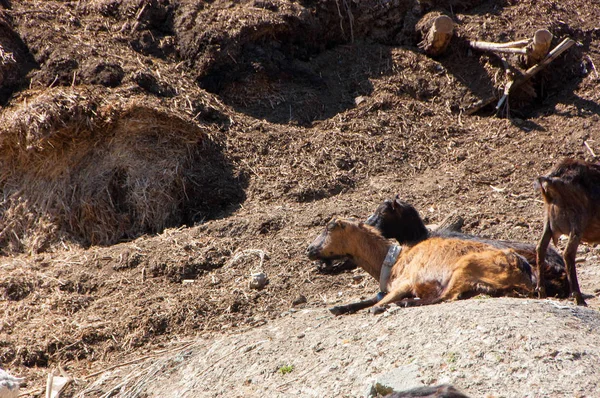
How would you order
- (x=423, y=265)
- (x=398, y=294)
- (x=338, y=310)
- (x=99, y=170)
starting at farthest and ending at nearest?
(x=99, y=170) → (x=423, y=265) → (x=398, y=294) → (x=338, y=310)

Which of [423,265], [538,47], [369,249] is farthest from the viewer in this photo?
[538,47]

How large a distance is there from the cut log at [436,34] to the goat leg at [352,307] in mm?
5970

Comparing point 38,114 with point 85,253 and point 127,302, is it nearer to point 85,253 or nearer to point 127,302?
point 85,253

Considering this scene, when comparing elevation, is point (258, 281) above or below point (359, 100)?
below

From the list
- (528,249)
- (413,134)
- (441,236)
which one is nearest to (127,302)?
(441,236)

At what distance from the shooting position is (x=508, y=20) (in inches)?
471

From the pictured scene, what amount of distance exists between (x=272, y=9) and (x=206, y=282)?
5401mm

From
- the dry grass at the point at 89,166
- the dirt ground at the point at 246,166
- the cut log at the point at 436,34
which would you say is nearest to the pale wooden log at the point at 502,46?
the dirt ground at the point at 246,166

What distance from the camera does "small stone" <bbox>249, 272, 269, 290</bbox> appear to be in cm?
760

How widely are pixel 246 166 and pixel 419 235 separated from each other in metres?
3.40

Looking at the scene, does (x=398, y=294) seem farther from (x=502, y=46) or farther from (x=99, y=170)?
(x=502, y=46)

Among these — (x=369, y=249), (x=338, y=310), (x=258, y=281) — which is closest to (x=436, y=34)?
(x=369, y=249)

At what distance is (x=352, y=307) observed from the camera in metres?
6.54

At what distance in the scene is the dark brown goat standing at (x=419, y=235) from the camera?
6.61 metres
